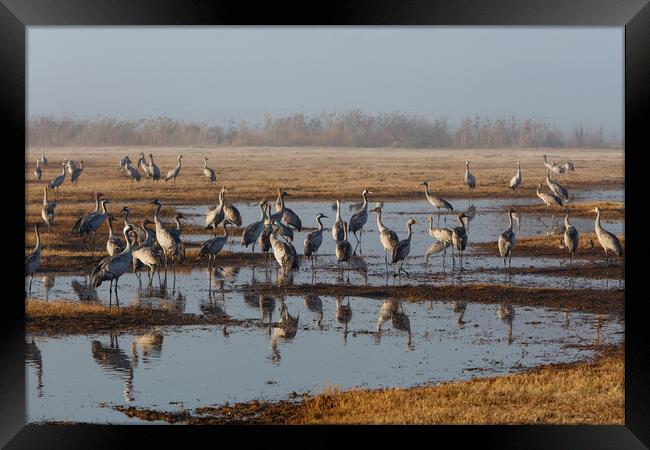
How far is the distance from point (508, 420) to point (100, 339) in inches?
195

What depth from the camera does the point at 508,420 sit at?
872 cm

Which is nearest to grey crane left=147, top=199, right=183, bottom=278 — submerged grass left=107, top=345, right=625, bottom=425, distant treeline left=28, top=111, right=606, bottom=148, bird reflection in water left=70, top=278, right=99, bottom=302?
bird reflection in water left=70, top=278, right=99, bottom=302

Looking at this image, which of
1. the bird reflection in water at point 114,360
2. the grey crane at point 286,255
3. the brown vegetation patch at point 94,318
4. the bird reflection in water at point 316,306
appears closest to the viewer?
the bird reflection in water at point 114,360

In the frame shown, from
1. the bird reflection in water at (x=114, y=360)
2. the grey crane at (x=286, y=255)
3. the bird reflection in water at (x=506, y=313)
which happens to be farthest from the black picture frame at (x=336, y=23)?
the grey crane at (x=286, y=255)

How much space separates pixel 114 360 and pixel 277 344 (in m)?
1.83

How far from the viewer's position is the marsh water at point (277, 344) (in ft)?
33.7

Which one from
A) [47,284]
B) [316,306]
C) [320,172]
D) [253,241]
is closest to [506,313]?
[316,306]

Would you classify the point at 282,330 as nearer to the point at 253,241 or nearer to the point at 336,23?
the point at 253,241

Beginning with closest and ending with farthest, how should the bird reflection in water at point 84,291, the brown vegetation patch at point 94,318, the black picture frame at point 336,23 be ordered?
the black picture frame at point 336,23
the brown vegetation patch at point 94,318
the bird reflection in water at point 84,291

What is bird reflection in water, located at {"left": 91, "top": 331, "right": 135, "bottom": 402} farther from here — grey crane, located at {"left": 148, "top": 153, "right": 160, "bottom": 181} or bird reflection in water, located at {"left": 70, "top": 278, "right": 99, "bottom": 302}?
grey crane, located at {"left": 148, "top": 153, "right": 160, "bottom": 181}

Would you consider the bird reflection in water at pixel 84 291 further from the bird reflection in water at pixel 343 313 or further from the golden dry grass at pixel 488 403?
the golden dry grass at pixel 488 403

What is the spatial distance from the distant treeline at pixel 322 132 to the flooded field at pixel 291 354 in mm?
43262

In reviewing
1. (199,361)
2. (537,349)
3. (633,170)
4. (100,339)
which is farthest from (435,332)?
(633,170)

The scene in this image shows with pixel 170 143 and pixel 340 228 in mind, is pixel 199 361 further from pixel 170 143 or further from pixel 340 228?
pixel 170 143
